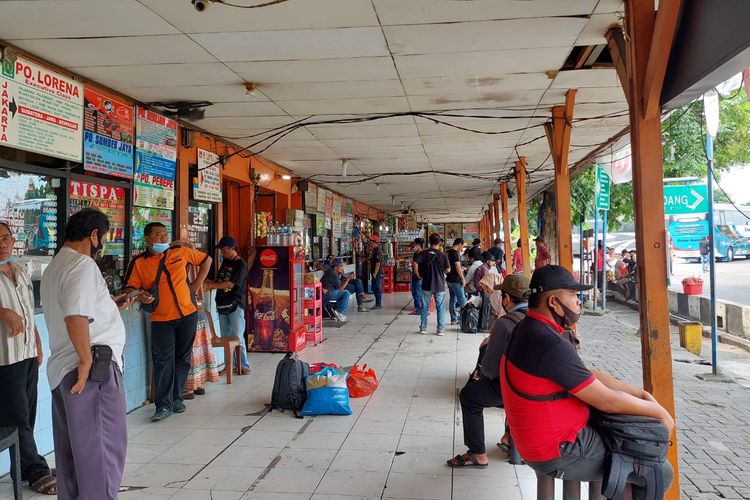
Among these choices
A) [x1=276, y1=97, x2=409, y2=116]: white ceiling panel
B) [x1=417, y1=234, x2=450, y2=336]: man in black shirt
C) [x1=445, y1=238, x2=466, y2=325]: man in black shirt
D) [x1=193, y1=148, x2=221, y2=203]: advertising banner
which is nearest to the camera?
[x1=276, y1=97, x2=409, y2=116]: white ceiling panel

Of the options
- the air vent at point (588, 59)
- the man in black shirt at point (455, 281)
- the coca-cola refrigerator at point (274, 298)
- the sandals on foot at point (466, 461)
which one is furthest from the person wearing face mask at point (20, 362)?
the man in black shirt at point (455, 281)

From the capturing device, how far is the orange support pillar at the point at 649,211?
3166 mm

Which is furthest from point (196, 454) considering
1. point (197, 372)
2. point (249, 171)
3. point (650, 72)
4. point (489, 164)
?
point (489, 164)

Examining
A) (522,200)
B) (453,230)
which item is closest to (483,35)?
(522,200)

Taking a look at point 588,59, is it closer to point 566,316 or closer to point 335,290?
point 566,316

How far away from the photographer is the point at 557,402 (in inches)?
91.7

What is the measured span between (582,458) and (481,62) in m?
3.27

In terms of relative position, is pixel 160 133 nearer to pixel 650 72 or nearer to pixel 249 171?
pixel 249 171

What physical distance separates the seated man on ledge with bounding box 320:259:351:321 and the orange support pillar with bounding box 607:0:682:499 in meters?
7.32

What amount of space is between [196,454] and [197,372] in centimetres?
168

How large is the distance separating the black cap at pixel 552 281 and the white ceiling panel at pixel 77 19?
2.89 metres

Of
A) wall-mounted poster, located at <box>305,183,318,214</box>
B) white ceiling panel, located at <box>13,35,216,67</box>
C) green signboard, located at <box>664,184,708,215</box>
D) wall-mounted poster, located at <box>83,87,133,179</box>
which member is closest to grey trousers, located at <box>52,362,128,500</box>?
white ceiling panel, located at <box>13,35,216,67</box>

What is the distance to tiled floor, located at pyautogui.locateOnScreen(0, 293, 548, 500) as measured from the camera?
334cm

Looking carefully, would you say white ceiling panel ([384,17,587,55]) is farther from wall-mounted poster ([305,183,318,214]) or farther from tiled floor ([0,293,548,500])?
wall-mounted poster ([305,183,318,214])
